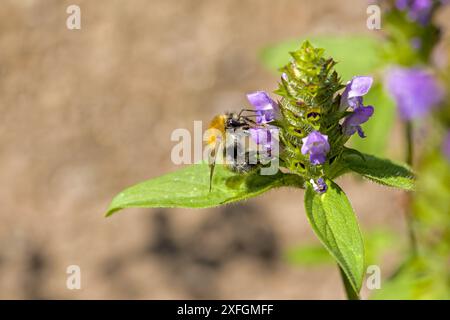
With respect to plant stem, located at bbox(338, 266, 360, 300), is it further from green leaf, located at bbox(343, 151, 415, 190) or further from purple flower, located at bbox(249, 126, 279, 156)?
purple flower, located at bbox(249, 126, 279, 156)

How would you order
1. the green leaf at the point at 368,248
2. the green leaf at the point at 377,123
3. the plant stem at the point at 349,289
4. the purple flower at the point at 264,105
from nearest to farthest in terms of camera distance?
the purple flower at the point at 264,105 → the plant stem at the point at 349,289 → the green leaf at the point at 377,123 → the green leaf at the point at 368,248

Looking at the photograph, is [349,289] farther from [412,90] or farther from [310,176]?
[412,90]

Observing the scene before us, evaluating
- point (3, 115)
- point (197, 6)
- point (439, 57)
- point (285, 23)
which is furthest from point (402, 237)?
point (3, 115)

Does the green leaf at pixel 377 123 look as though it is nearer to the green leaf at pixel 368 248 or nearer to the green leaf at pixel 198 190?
the green leaf at pixel 368 248

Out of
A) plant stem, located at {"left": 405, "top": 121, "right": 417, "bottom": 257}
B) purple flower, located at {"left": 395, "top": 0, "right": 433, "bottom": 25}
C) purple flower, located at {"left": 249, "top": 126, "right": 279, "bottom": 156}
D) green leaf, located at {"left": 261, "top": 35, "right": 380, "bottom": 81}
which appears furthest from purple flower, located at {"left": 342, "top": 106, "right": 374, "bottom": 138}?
green leaf, located at {"left": 261, "top": 35, "right": 380, "bottom": 81}

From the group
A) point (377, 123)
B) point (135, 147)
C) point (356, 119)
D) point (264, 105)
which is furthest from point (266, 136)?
point (135, 147)

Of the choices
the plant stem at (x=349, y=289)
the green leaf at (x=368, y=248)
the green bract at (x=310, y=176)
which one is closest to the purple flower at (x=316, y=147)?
the green bract at (x=310, y=176)
